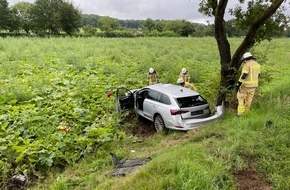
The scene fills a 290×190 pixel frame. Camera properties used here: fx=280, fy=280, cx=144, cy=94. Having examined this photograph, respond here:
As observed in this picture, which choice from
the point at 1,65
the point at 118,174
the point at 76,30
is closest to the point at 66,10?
the point at 76,30

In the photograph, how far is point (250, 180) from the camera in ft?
16.5

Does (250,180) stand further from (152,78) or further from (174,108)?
(152,78)

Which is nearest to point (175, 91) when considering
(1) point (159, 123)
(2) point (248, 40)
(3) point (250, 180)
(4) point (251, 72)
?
(1) point (159, 123)

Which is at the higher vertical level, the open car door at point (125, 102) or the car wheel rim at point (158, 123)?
the open car door at point (125, 102)

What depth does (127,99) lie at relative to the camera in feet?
34.0

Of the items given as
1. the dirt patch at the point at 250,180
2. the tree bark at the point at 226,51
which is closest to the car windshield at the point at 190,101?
the tree bark at the point at 226,51

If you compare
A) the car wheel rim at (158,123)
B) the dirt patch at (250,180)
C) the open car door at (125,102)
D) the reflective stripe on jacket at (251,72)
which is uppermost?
the reflective stripe on jacket at (251,72)

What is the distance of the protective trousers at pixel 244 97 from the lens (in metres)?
8.66

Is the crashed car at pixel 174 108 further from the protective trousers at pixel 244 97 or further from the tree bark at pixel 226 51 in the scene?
the tree bark at pixel 226 51

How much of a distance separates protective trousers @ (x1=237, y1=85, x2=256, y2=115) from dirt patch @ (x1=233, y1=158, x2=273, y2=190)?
11.5 ft

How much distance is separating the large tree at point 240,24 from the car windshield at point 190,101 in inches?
49.0

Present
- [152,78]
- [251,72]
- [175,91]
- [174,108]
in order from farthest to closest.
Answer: [152,78] < [175,91] < [174,108] < [251,72]

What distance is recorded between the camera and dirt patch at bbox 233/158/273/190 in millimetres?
4820

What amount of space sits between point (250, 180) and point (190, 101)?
4.09 metres
